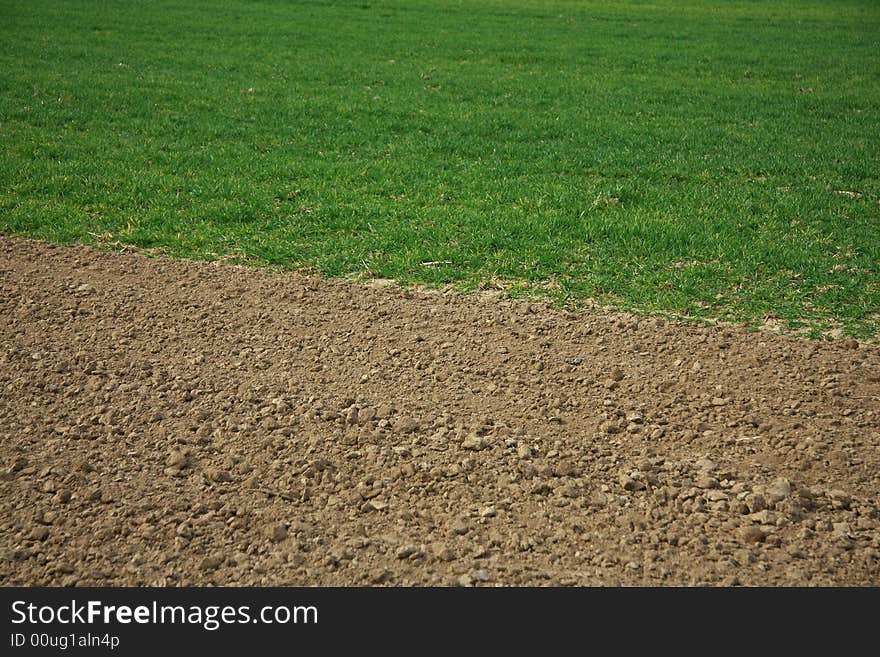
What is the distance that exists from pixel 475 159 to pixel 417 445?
5.81 m

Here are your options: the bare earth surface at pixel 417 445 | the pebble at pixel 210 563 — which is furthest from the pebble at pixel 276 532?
the pebble at pixel 210 563

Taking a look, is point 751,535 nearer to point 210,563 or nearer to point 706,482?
point 706,482

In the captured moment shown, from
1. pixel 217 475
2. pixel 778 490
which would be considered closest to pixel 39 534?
pixel 217 475

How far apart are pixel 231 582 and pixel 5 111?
32.1 feet

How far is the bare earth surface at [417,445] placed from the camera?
133 inches

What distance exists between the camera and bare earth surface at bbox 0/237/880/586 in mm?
3389

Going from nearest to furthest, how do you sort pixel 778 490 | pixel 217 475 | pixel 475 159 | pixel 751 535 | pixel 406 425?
1. pixel 751 535
2. pixel 778 490
3. pixel 217 475
4. pixel 406 425
5. pixel 475 159

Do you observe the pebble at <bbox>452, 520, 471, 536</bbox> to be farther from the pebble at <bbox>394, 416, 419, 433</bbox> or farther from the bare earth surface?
the pebble at <bbox>394, 416, 419, 433</bbox>

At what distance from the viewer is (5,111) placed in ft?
34.9

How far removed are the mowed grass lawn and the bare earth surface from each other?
841 millimetres

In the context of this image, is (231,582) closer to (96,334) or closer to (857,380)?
(96,334)

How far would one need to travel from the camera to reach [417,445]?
4125 mm

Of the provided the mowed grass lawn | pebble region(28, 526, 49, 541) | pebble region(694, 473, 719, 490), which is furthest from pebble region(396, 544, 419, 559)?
the mowed grass lawn

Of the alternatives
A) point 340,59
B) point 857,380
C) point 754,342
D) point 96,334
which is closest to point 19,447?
point 96,334
